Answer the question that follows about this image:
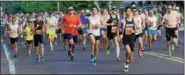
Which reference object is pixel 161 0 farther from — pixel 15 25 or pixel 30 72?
pixel 30 72

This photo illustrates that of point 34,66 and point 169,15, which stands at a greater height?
point 169,15

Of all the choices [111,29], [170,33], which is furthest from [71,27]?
[170,33]

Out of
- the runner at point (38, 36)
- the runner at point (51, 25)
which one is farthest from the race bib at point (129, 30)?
the runner at point (51, 25)

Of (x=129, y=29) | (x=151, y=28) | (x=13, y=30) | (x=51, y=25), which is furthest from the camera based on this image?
(x=51, y=25)

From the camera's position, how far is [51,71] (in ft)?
53.7

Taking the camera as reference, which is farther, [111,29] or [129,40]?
[111,29]

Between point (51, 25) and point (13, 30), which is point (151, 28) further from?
point (13, 30)

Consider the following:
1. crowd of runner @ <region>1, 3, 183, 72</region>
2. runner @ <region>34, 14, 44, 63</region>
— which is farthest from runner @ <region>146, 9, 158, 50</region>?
runner @ <region>34, 14, 44, 63</region>

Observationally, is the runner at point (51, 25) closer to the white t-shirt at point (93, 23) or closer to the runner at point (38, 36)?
the runner at point (38, 36)

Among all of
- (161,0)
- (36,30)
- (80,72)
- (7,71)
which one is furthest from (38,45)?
(161,0)

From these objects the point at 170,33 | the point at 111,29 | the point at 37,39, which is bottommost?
the point at 37,39

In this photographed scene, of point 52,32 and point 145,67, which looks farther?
point 52,32

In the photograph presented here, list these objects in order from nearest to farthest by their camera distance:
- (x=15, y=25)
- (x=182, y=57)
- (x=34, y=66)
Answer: (x=34, y=66), (x=182, y=57), (x=15, y=25)

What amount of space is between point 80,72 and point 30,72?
138 centimetres
